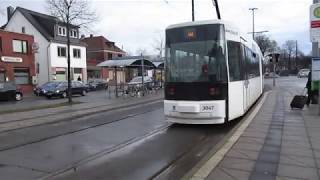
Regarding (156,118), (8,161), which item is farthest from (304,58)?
(8,161)

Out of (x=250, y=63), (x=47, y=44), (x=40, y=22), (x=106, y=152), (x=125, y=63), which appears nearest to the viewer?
(x=106, y=152)

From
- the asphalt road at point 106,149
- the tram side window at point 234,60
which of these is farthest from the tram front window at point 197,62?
the asphalt road at point 106,149

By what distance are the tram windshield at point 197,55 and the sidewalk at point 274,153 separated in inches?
77.6

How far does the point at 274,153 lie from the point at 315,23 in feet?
25.2

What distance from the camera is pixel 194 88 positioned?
12773mm

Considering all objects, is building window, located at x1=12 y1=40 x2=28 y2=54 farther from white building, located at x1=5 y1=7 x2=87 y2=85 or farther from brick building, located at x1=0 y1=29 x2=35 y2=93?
white building, located at x1=5 y1=7 x2=87 y2=85

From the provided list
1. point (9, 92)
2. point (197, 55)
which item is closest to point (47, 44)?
point (9, 92)

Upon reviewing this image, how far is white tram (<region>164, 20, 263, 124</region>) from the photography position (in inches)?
500

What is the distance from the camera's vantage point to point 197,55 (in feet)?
42.3

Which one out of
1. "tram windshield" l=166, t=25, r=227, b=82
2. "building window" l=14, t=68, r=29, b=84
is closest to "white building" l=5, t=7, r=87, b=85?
"building window" l=14, t=68, r=29, b=84

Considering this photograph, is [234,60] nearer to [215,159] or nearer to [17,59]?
[215,159]

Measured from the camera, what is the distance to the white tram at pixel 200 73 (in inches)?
500

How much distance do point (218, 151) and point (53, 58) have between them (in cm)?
5132

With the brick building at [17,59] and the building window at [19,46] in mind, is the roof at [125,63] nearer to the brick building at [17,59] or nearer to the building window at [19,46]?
the brick building at [17,59]
